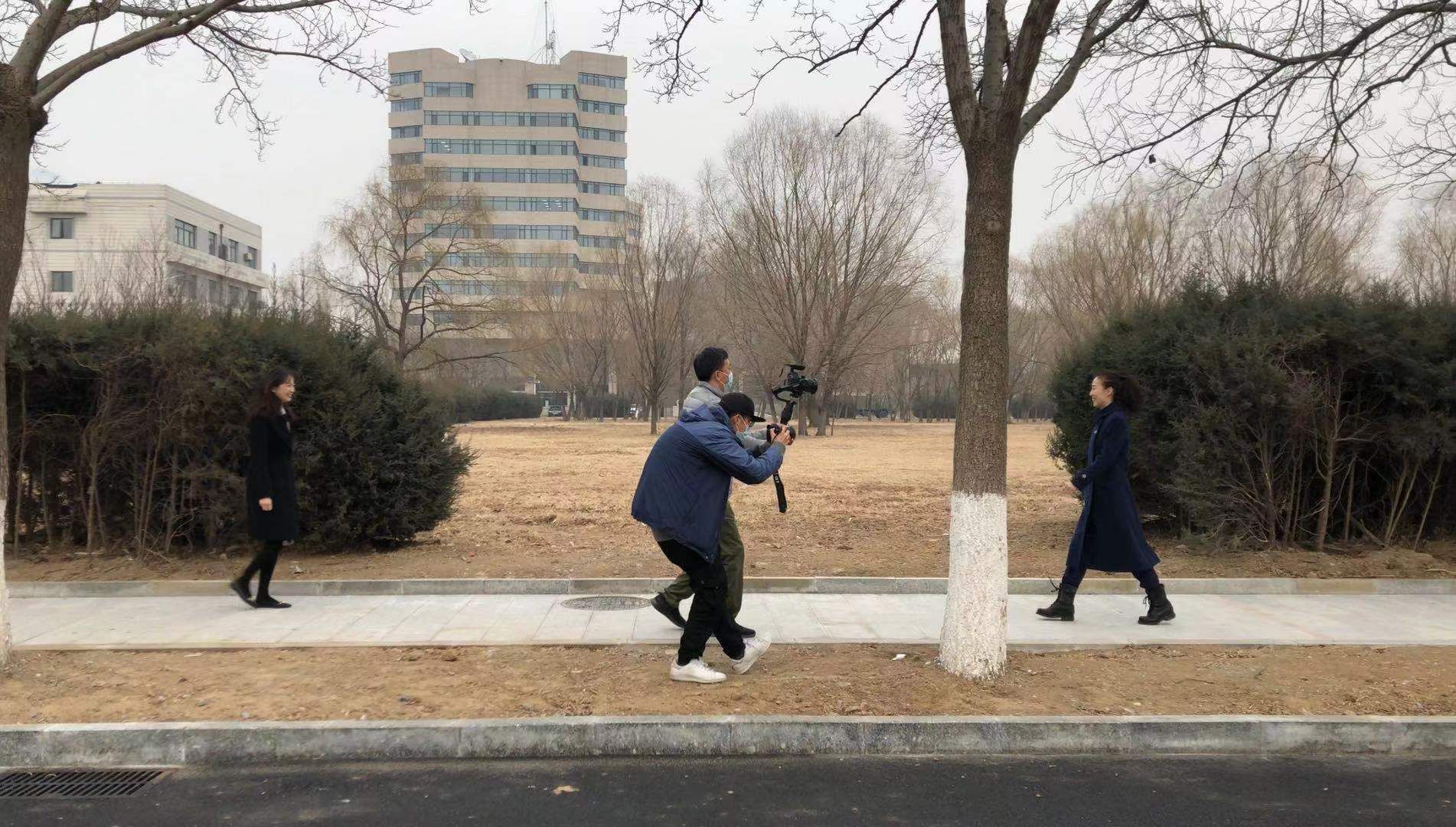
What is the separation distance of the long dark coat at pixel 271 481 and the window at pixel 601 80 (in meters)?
113

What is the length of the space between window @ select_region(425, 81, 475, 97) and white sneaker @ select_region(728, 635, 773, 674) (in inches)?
4441

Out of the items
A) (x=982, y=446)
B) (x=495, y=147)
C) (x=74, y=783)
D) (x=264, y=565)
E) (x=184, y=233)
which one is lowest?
(x=74, y=783)

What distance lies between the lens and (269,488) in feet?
24.3

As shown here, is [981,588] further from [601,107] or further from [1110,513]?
[601,107]

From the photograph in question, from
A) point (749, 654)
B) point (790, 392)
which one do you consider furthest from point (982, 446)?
point (749, 654)

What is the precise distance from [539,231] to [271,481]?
104618 mm

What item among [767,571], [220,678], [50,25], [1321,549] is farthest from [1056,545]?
[50,25]

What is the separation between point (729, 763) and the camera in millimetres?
4656

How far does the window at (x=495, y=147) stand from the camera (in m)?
108

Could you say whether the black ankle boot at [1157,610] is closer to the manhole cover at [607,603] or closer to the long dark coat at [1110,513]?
the long dark coat at [1110,513]

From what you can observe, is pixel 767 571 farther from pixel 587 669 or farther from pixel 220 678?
pixel 220 678

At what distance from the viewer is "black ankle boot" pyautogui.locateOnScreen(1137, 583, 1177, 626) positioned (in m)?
7.16

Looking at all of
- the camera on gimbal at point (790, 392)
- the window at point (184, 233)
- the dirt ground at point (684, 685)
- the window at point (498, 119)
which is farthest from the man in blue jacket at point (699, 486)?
the window at point (498, 119)

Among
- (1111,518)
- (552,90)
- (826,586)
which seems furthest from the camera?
(552,90)
